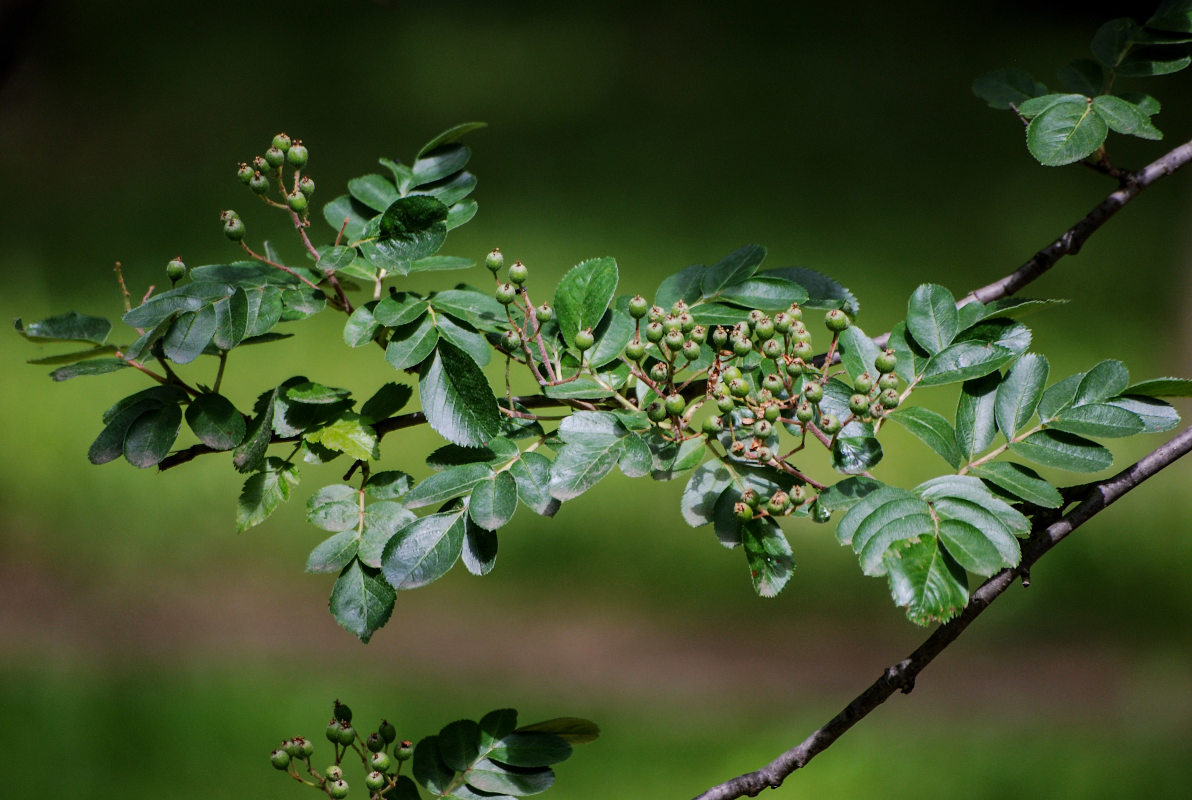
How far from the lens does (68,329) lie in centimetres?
69

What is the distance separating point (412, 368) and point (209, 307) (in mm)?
128

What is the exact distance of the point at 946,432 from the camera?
59 centimetres

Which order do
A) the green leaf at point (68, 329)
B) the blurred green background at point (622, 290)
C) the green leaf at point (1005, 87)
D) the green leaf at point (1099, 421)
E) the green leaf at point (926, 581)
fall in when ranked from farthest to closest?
1. the blurred green background at point (622, 290)
2. the green leaf at point (1005, 87)
3. the green leaf at point (68, 329)
4. the green leaf at point (1099, 421)
5. the green leaf at point (926, 581)

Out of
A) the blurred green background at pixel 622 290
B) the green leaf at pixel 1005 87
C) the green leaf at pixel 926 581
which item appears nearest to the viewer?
the green leaf at pixel 926 581

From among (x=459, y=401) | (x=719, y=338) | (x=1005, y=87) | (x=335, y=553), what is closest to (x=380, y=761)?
(x=335, y=553)

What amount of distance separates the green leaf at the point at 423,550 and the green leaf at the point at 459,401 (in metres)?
0.05

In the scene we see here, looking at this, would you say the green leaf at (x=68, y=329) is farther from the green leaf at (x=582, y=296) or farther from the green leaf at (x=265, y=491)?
the green leaf at (x=582, y=296)

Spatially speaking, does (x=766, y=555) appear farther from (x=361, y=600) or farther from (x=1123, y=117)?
(x=1123, y=117)

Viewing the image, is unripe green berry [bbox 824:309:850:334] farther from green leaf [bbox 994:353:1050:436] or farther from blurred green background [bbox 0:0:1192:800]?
blurred green background [bbox 0:0:1192:800]

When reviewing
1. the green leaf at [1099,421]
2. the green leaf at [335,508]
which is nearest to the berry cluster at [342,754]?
the green leaf at [335,508]

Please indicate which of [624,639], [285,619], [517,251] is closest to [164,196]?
[517,251]

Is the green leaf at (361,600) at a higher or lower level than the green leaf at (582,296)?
lower

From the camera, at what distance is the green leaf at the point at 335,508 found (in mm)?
635

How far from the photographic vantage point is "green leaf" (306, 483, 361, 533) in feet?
2.08
